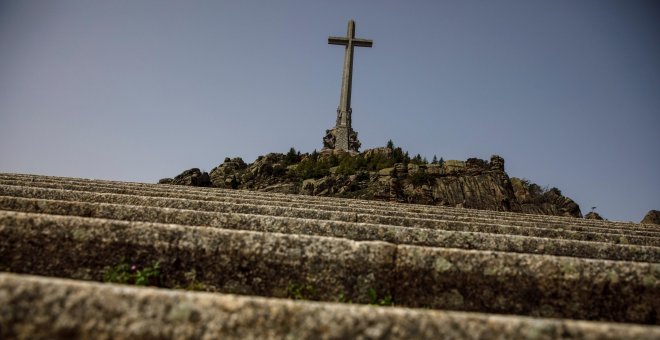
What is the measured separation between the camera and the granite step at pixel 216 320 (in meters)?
1.08

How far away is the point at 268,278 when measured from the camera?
6.21 ft

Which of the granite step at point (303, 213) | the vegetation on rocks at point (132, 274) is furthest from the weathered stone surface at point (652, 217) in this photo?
the vegetation on rocks at point (132, 274)

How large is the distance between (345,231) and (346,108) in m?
29.7

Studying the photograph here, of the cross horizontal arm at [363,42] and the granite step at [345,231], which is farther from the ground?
the cross horizontal arm at [363,42]

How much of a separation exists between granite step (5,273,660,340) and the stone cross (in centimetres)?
3093

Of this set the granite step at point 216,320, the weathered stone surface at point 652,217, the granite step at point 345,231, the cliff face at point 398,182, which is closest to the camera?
the granite step at point 216,320

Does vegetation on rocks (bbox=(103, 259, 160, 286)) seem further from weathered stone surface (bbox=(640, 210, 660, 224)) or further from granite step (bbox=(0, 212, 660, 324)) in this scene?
weathered stone surface (bbox=(640, 210, 660, 224))

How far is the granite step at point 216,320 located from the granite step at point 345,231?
4.78 ft

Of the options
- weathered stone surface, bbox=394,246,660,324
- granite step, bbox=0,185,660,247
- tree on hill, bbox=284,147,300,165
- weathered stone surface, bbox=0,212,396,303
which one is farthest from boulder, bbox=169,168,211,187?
weathered stone surface, bbox=394,246,660,324

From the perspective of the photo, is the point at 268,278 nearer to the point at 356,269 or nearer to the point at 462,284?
the point at 356,269

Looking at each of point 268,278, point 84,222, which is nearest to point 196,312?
point 268,278

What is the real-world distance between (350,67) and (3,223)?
100 feet

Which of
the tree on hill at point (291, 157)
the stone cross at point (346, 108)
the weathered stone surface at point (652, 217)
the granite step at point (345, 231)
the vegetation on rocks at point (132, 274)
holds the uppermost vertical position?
the stone cross at point (346, 108)

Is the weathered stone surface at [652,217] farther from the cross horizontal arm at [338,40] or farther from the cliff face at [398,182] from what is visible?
the cross horizontal arm at [338,40]
